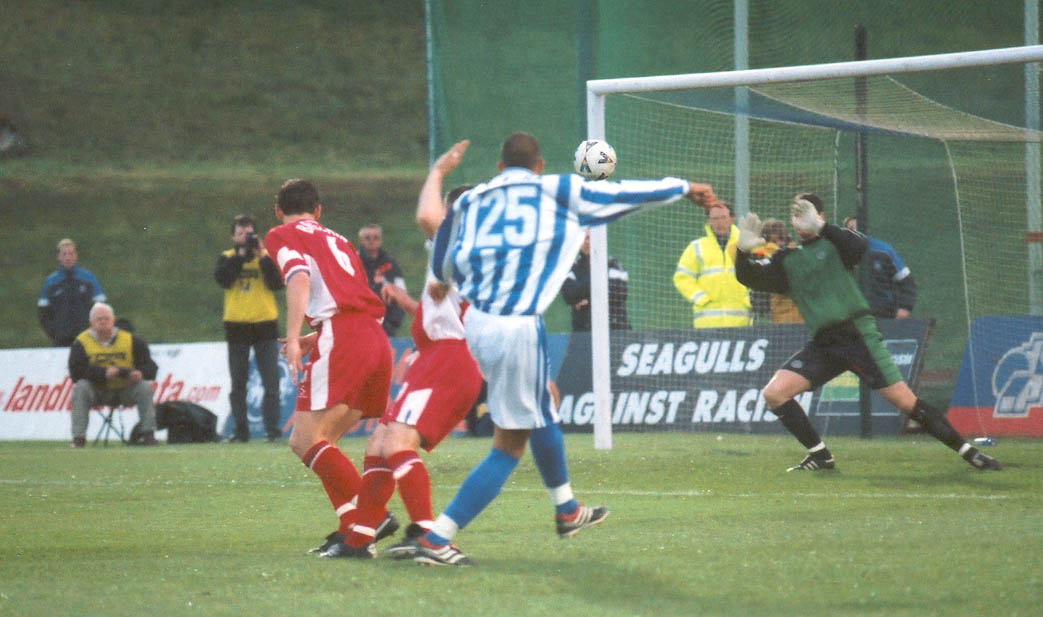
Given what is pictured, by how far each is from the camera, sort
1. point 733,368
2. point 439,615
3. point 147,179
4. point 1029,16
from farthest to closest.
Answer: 1. point 147,179
2. point 1029,16
3. point 733,368
4. point 439,615

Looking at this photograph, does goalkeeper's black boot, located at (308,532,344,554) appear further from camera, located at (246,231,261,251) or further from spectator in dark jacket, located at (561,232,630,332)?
camera, located at (246,231,261,251)

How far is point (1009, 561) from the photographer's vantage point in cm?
656

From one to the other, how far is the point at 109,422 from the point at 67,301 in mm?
2535

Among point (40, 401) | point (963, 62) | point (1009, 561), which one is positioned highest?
point (963, 62)

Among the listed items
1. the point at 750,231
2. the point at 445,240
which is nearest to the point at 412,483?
the point at 445,240

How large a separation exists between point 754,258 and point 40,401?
36.2 ft

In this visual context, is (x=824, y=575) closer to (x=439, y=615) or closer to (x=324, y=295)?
(x=439, y=615)

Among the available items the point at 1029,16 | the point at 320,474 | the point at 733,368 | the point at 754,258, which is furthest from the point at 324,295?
the point at 1029,16

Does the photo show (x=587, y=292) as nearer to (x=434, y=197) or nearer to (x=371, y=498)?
(x=371, y=498)

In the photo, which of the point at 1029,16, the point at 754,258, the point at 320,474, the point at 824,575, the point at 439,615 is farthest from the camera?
the point at 1029,16

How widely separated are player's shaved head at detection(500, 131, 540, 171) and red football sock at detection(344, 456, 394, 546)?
153cm

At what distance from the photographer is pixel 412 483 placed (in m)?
7.16

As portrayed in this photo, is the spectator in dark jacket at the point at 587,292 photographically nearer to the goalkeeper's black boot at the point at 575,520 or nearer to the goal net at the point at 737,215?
the goal net at the point at 737,215

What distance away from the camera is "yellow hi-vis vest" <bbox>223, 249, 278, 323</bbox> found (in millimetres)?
16938
